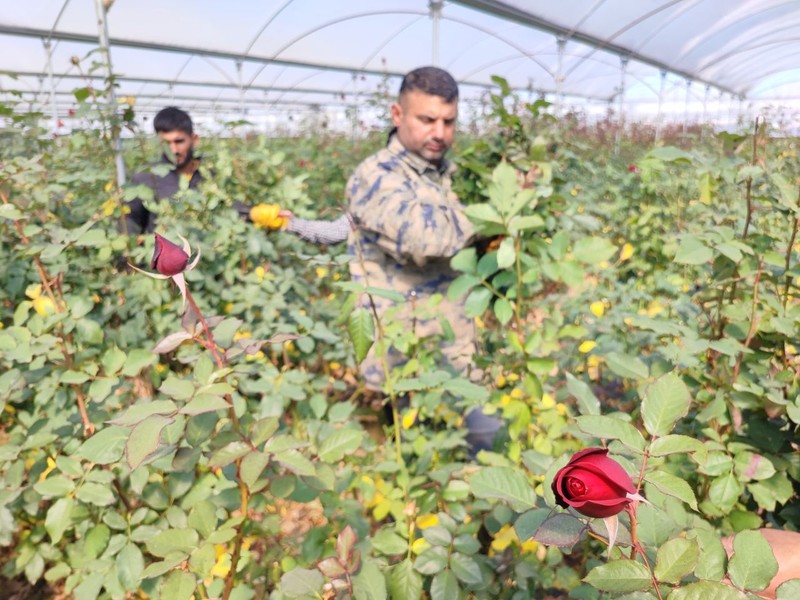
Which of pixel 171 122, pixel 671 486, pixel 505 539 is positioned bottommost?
pixel 505 539

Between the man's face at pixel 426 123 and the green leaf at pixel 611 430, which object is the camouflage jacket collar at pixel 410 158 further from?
the green leaf at pixel 611 430

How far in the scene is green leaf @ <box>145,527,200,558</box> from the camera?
0.70m

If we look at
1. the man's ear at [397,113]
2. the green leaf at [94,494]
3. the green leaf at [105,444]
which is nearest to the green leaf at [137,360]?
the green leaf at [105,444]

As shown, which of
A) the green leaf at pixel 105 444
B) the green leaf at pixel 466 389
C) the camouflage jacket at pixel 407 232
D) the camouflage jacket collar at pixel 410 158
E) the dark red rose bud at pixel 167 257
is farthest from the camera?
the camouflage jacket collar at pixel 410 158

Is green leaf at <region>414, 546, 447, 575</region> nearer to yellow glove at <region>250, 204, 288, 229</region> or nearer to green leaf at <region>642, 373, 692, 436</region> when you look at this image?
green leaf at <region>642, 373, 692, 436</region>

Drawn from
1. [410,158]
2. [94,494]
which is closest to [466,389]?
[94,494]

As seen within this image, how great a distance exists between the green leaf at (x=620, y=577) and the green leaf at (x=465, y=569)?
370mm

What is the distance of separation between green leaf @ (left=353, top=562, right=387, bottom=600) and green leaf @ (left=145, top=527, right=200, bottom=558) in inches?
9.3

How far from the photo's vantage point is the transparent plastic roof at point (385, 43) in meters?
7.31

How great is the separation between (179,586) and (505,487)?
1.44 ft

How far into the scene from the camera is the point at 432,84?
5.73ft

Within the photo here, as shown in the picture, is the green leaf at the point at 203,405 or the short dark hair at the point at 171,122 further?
the short dark hair at the point at 171,122

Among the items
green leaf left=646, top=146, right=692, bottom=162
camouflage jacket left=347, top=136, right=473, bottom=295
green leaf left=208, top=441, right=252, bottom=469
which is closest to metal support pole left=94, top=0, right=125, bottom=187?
camouflage jacket left=347, top=136, right=473, bottom=295

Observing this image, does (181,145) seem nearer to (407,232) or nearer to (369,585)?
(407,232)
